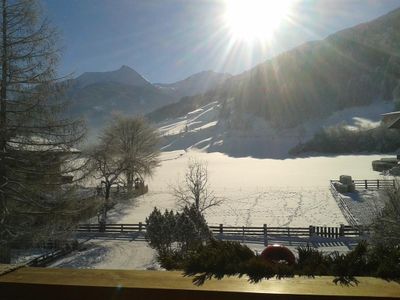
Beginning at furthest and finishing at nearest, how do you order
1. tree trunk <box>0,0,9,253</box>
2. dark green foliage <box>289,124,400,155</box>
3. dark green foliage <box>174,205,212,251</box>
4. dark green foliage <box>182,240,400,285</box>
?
dark green foliage <box>289,124,400,155</box>
dark green foliage <box>174,205,212,251</box>
tree trunk <box>0,0,9,253</box>
dark green foliage <box>182,240,400,285</box>

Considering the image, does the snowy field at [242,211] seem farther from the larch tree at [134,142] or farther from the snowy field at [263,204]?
the larch tree at [134,142]

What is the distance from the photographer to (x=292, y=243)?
68.4 ft

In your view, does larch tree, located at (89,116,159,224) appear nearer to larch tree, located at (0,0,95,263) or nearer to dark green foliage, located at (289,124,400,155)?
larch tree, located at (0,0,95,263)

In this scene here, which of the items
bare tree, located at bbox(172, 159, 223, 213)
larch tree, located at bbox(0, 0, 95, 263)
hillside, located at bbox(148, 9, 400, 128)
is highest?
hillside, located at bbox(148, 9, 400, 128)

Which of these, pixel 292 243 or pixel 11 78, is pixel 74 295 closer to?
pixel 11 78

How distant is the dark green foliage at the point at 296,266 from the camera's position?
269 cm

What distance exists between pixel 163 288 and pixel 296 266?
1.13 metres

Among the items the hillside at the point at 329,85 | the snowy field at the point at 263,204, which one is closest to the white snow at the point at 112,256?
the snowy field at the point at 263,204

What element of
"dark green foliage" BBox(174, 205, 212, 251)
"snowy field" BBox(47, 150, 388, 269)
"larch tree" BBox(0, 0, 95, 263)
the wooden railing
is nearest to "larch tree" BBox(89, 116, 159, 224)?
"snowy field" BBox(47, 150, 388, 269)

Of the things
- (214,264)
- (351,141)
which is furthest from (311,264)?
(351,141)

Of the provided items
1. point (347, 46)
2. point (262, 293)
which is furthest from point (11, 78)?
point (347, 46)

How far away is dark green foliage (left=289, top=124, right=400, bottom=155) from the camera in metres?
94.4

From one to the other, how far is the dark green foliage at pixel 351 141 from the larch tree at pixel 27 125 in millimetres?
95141

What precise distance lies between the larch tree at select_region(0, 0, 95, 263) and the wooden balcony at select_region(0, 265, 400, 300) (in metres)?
8.29
